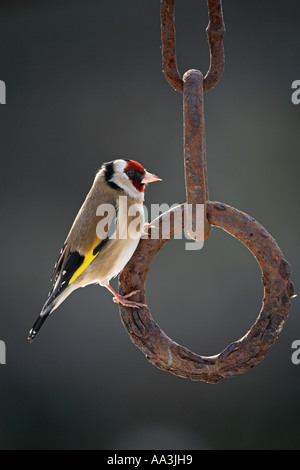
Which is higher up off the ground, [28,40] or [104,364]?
[28,40]

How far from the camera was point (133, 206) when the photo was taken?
1747 millimetres

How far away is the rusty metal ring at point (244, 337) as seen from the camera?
4.42 feet

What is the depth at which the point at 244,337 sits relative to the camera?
4.49 feet

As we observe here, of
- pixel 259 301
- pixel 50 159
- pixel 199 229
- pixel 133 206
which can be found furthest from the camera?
pixel 50 159

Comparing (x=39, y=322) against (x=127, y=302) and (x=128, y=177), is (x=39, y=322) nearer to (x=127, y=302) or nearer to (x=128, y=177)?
(x=127, y=302)

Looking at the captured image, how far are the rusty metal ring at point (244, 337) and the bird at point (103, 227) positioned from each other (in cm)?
32

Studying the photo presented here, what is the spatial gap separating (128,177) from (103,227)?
14cm

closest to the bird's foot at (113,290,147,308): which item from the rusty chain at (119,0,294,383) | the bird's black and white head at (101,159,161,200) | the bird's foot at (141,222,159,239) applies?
the rusty chain at (119,0,294,383)

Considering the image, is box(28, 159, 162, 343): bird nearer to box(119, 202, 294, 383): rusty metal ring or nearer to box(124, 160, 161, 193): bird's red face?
box(124, 160, 161, 193): bird's red face

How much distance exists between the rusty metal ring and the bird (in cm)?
32

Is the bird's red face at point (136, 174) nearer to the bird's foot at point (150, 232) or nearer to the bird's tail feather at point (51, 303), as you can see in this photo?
the bird's foot at point (150, 232)

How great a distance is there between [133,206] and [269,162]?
170 centimetres

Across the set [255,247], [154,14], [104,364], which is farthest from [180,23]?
[255,247]

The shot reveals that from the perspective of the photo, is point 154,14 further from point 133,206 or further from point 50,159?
point 133,206
